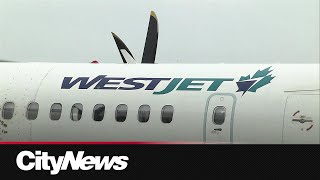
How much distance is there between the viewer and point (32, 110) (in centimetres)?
1365

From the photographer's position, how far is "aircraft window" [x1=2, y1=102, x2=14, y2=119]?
13766mm

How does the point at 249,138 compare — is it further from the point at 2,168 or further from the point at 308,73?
the point at 2,168

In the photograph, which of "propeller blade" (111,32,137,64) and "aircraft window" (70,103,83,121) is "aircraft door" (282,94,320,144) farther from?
"propeller blade" (111,32,137,64)

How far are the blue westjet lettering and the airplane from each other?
2 centimetres

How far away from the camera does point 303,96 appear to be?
1177 cm

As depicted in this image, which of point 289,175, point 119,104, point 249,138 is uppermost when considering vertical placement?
point 119,104

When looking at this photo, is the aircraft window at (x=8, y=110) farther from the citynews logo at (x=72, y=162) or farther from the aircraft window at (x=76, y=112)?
Result: the citynews logo at (x=72, y=162)

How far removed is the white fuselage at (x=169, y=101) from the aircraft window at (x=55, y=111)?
0.08 meters

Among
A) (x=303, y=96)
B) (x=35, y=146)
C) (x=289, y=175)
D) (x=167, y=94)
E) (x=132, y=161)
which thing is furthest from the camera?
(x=167, y=94)

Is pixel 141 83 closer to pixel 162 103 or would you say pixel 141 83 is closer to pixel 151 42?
pixel 162 103

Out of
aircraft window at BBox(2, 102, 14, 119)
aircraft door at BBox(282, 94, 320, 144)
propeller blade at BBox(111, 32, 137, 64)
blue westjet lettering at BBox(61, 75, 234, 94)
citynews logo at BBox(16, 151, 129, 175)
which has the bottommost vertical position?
citynews logo at BBox(16, 151, 129, 175)

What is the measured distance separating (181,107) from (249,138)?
63.7 inches

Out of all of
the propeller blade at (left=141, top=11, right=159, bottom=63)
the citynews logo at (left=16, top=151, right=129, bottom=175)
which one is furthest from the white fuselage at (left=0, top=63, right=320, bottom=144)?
the propeller blade at (left=141, top=11, right=159, bottom=63)

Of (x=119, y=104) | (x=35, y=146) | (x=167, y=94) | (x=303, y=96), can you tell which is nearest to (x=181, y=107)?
(x=167, y=94)
